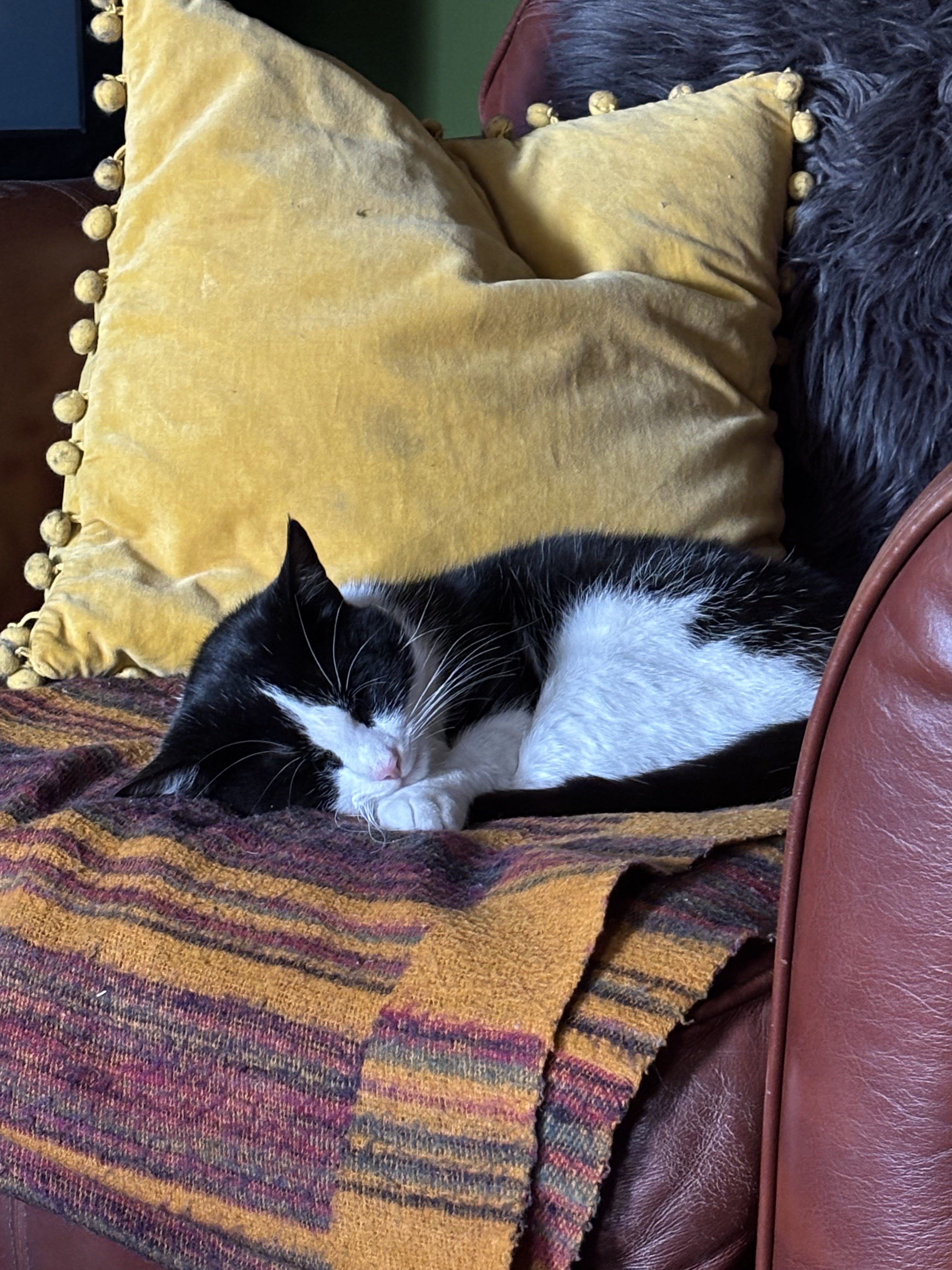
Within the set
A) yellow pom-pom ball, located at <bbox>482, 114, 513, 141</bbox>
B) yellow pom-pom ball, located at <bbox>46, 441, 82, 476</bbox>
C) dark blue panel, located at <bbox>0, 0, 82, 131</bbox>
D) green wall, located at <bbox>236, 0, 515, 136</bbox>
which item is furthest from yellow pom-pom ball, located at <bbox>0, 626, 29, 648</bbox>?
green wall, located at <bbox>236, 0, 515, 136</bbox>

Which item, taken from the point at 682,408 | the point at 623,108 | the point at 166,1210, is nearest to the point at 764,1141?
the point at 166,1210

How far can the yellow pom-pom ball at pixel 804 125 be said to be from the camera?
4.03 feet

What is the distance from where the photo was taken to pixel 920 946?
0.50 metres

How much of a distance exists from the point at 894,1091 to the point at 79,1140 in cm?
45

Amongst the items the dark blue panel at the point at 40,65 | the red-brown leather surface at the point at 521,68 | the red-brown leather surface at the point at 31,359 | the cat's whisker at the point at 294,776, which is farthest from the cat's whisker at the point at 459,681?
the dark blue panel at the point at 40,65

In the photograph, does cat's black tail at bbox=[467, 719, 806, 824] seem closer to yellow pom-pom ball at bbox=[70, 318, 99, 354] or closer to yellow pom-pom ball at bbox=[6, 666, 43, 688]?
yellow pom-pom ball at bbox=[6, 666, 43, 688]

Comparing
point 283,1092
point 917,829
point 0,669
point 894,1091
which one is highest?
point 917,829

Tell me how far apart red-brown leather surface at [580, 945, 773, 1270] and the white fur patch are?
0.26 meters

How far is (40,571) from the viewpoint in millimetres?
1182

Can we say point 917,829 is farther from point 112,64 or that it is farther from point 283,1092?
point 112,64

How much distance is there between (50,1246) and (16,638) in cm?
56

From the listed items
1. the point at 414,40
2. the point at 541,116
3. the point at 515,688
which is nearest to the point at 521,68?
the point at 541,116

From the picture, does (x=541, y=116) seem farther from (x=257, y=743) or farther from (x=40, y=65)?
(x=40, y=65)

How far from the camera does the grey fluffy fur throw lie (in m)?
1.14
